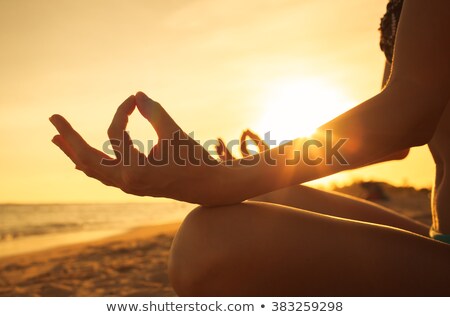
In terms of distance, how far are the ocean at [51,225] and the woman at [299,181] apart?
6.49m

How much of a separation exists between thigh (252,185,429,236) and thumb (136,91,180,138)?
736 mm

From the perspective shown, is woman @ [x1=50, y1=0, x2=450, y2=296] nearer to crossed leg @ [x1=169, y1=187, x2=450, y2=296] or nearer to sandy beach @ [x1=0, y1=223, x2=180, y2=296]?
crossed leg @ [x1=169, y1=187, x2=450, y2=296]

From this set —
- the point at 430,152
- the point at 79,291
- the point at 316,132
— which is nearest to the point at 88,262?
the point at 79,291

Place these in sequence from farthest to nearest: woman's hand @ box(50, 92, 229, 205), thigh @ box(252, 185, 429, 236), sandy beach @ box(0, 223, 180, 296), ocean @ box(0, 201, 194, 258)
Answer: ocean @ box(0, 201, 194, 258), sandy beach @ box(0, 223, 180, 296), thigh @ box(252, 185, 429, 236), woman's hand @ box(50, 92, 229, 205)

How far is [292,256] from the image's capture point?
0.96 m

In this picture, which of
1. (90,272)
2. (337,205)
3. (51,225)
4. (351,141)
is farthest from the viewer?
(51,225)

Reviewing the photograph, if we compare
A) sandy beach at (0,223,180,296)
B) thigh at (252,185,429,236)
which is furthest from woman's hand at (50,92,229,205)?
sandy beach at (0,223,180,296)

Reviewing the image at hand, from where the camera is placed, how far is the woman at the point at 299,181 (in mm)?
930

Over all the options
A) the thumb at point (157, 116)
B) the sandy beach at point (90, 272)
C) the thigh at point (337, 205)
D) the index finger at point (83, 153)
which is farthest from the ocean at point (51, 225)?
the thumb at point (157, 116)

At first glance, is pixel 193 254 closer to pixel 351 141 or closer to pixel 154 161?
pixel 154 161

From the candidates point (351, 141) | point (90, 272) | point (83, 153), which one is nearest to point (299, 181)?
point (351, 141)

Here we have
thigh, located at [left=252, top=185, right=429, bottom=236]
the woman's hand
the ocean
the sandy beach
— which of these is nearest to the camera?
the woman's hand

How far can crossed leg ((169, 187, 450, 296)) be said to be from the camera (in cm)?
95

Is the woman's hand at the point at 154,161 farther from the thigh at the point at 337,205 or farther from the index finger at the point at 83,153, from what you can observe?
the thigh at the point at 337,205
